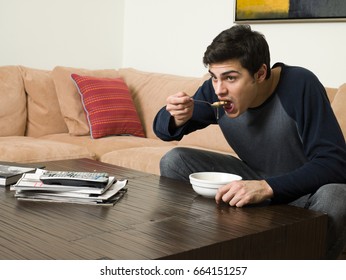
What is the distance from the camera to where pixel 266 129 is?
209 cm

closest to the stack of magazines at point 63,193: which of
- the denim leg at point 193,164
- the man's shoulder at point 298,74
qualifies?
the denim leg at point 193,164

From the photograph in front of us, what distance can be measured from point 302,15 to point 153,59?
132 cm

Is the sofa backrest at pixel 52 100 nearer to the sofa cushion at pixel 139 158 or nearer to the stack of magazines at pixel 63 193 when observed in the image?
the sofa cushion at pixel 139 158

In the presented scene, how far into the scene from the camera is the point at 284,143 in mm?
Answer: 2072

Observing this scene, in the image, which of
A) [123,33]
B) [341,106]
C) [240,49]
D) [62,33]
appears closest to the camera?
[240,49]

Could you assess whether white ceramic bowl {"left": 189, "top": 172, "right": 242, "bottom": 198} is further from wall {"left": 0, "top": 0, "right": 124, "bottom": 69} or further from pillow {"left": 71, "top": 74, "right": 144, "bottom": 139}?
wall {"left": 0, "top": 0, "right": 124, "bottom": 69}

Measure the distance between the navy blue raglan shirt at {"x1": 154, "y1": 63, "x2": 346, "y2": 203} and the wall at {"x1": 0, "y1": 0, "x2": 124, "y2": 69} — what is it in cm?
203

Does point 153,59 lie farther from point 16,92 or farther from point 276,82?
point 276,82

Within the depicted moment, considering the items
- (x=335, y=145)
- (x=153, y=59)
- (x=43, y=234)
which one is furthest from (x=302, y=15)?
(x=43, y=234)

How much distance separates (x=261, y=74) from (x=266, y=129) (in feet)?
0.64

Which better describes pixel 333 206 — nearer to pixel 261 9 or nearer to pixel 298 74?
pixel 298 74

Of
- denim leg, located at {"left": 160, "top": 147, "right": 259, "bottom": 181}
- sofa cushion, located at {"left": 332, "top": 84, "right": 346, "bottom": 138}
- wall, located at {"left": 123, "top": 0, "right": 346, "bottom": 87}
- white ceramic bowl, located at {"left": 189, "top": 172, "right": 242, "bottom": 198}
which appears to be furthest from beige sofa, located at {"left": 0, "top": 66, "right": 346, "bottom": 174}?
white ceramic bowl, located at {"left": 189, "top": 172, "right": 242, "bottom": 198}

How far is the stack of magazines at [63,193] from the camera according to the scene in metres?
1.73

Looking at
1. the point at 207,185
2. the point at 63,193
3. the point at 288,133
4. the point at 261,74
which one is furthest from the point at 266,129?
the point at 63,193
